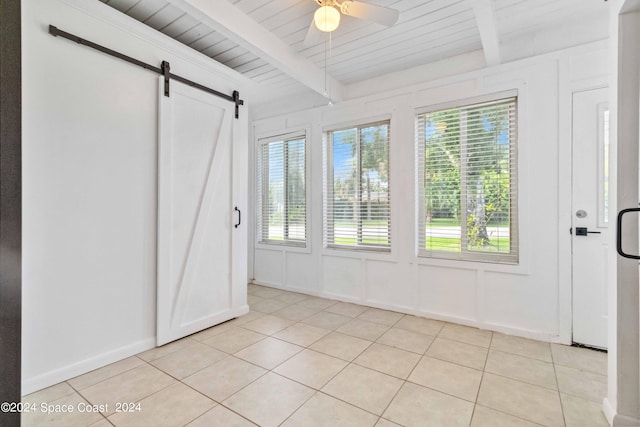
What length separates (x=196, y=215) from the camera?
287cm

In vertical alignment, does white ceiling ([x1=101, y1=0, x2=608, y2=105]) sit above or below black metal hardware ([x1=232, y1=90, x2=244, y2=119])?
above

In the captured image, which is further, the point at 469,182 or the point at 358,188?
the point at 358,188

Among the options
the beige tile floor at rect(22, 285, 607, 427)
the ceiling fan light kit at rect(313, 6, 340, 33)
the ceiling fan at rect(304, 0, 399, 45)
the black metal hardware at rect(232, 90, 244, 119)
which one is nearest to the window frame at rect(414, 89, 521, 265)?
the beige tile floor at rect(22, 285, 607, 427)

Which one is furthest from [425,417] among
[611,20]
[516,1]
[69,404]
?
[516,1]

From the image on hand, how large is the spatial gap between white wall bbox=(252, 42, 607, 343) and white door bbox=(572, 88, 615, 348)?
6 centimetres

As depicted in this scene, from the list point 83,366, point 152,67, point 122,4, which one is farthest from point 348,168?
point 83,366

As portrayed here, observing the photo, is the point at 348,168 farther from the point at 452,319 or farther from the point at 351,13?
the point at 452,319

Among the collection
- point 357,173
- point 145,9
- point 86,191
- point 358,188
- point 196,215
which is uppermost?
point 145,9

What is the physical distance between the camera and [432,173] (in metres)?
3.26

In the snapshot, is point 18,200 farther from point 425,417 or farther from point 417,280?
point 417,280

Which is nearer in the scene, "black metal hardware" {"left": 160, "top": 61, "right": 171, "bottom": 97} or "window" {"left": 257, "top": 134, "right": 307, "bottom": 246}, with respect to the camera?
"black metal hardware" {"left": 160, "top": 61, "right": 171, "bottom": 97}

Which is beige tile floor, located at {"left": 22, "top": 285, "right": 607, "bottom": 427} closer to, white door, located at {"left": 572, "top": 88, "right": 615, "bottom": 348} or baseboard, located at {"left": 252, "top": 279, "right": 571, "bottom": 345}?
baseboard, located at {"left": 252, "top": 279, "right": 571, "bottom": 345}

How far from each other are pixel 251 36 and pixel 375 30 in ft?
3.74

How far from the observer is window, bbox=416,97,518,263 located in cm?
288
